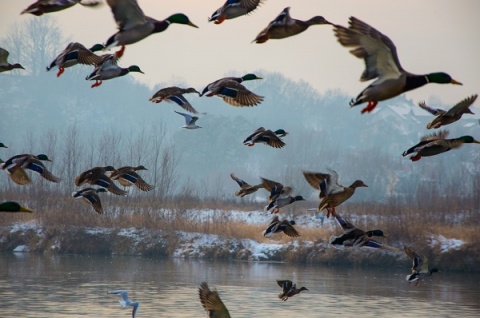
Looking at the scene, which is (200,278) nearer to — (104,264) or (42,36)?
(104,264)

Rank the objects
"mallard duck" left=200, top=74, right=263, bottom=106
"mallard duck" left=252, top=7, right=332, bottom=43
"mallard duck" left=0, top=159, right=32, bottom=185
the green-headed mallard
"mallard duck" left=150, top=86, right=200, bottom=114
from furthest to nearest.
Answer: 1. "mallard duck" left=150, top=86, right=200, bottom=114
2. the green-headed mallard
3. "mallard duck" left=0, top=159, right=32, bottom=185
4. "mallard duck" left=200, top=74, right=263, bottom=106
5. "mallard duck" left=252, top=7, right=332, bottom=43

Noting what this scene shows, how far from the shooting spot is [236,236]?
37719 mm

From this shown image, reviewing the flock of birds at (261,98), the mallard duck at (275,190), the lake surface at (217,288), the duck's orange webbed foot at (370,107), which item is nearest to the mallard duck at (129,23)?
the flock of birds at (261,98)

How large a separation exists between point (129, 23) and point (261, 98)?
438cm

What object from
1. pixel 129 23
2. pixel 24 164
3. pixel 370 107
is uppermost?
pixel 129 23

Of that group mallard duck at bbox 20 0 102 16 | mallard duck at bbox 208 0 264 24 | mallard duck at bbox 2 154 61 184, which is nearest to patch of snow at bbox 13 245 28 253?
mallard duck at bbox 2 154 61 184

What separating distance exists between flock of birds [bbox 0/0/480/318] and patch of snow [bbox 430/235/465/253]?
18.6 meters

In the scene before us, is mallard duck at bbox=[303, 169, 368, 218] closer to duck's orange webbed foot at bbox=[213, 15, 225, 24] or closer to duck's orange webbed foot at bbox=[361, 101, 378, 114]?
duck's orange webbed foot at bbox=[213, 15, 225, 24]

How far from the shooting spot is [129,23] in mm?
9891

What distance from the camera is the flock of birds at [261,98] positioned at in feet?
29.4

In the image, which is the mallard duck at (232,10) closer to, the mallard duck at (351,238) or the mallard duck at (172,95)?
the mallard duck at (172,95)

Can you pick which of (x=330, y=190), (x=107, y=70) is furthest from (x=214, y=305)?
(x=107, y=70)

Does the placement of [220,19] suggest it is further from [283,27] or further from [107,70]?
[107,70]

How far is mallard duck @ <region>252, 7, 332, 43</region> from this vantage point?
1076 cm
